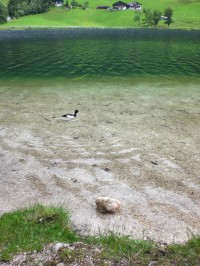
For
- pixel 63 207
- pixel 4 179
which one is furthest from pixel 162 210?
pixel 4 179

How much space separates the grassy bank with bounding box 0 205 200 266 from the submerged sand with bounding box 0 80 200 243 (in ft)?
3.55

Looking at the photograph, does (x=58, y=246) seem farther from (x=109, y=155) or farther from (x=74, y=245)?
(x=109, y=155)

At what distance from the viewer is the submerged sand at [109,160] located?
47.3 ft

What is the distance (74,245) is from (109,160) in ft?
33.0

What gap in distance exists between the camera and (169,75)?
56.2 meters

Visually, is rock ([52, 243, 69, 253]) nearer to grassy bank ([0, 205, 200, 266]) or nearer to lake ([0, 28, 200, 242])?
grassy bank ([0, 205, 200, 266])

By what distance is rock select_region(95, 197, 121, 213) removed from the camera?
1444cm

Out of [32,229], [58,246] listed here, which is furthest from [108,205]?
[58,246]

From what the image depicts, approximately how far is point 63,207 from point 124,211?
3.07 meters

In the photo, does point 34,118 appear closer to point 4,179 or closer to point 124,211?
point 4,179

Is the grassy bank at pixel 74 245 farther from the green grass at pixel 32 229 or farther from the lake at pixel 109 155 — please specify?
the lake at pixel 109 155

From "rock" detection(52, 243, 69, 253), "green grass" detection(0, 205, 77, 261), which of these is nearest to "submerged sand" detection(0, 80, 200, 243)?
"green grass" detection(0, 205, 77, 261)

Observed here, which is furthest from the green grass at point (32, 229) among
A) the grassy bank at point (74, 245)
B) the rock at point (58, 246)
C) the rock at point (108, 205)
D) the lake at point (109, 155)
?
the rock at point (108, 205)

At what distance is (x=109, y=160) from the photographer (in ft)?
67.3
